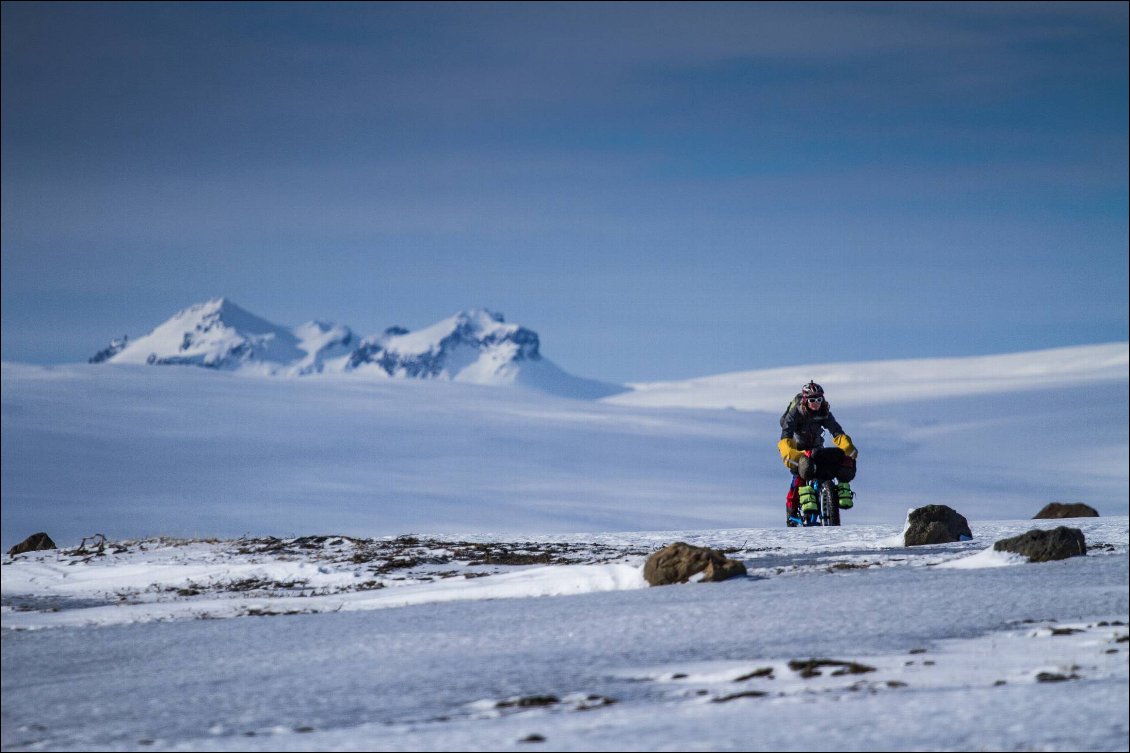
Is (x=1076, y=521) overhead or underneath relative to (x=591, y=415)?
underneath

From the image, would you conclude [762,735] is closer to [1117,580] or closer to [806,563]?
[1117,580]

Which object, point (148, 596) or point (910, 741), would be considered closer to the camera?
point (910, 741)

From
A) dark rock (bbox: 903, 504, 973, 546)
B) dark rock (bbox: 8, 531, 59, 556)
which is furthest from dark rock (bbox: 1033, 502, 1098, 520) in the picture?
dark rock (bbox: 8, 531, 59, 556)

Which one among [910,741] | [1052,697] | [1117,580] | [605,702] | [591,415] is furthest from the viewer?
[591,415]

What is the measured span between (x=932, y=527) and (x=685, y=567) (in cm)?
441

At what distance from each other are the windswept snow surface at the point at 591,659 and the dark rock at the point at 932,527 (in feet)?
5.00

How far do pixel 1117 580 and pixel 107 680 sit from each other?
22.5ft

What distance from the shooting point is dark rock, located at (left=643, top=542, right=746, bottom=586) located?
1105cm

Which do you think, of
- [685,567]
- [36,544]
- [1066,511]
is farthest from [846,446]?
[36,544]

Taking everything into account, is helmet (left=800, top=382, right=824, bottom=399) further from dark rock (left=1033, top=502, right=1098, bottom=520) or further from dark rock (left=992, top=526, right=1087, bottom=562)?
dark rock (left=992, top=526, right=1087, bottom=562)

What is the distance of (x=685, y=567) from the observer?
11.1 meters

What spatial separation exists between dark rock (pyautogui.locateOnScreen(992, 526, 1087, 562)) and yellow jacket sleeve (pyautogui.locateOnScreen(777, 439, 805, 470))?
870cm

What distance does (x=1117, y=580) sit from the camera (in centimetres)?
975

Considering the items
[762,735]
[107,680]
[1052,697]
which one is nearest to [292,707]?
[107,680]
